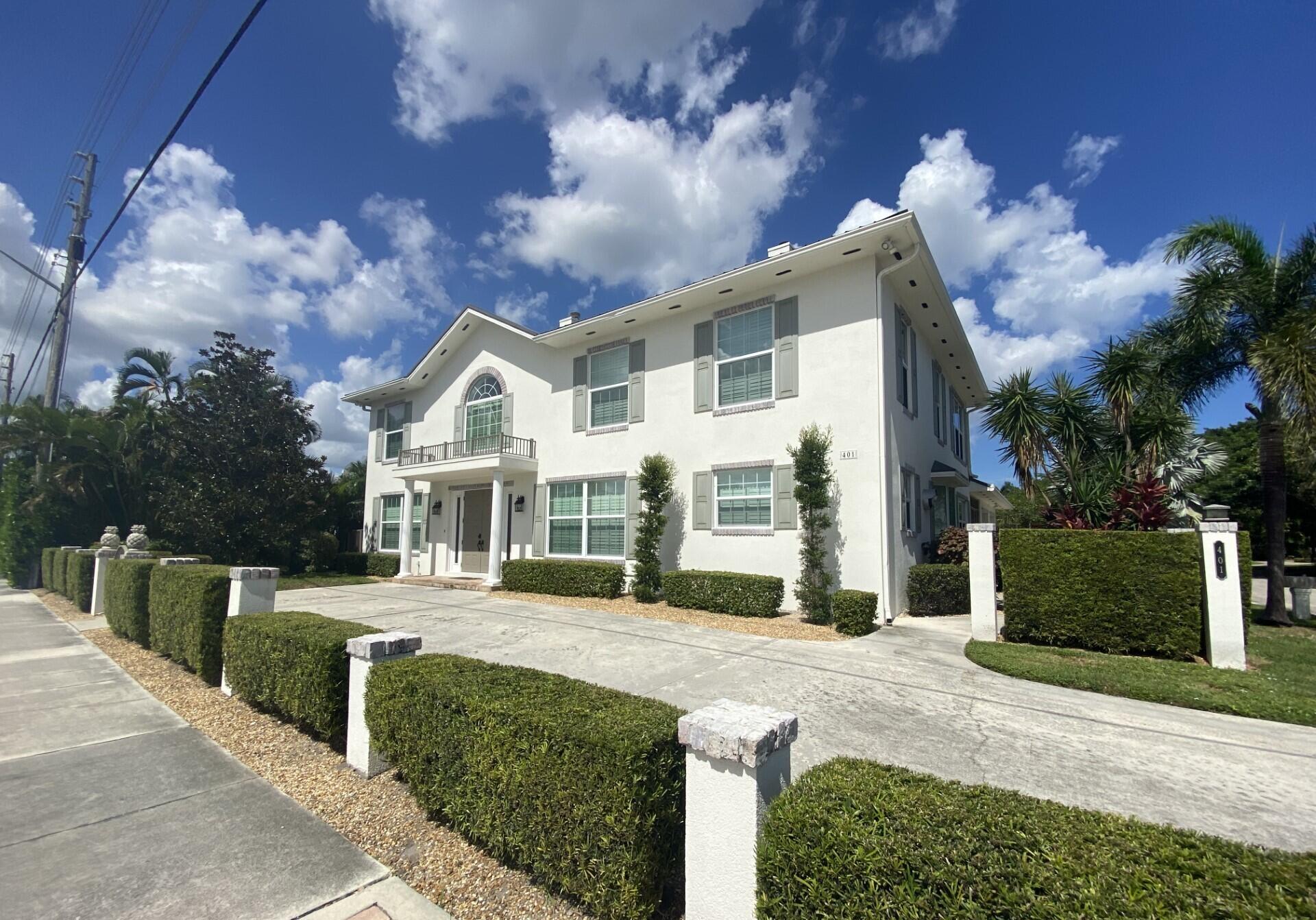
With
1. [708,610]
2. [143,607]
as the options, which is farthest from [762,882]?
[143,607]

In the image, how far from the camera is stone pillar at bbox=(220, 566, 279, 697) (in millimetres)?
6156

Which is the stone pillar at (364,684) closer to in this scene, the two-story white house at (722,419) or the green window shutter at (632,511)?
the two-story white house at (722,419)

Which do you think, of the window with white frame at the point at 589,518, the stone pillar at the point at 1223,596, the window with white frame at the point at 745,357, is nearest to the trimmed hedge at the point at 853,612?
the stone pillar at the point at 1223,596

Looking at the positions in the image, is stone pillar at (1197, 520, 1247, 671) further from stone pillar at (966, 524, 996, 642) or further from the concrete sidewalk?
the concrete sidewalk

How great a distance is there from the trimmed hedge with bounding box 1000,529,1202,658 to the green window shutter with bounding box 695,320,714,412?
6.49 metres

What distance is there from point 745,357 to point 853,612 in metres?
5.96

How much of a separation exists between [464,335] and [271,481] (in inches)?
322

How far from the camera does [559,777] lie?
2730 mm

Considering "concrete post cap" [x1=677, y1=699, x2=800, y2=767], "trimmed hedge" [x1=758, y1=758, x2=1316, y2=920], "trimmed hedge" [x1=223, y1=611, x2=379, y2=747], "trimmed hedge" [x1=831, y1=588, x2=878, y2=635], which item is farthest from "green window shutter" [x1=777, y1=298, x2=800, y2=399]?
"trimmed hedge" [x1=758, y1=758, x2=1316, y2=920]

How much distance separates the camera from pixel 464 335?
19109 millimetres

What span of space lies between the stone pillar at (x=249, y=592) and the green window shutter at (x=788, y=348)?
9357 mm

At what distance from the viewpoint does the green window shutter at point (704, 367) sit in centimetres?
1312

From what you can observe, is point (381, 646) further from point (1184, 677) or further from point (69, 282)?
point (69, 282)

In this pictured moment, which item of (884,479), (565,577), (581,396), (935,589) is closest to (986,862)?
(884,479)
